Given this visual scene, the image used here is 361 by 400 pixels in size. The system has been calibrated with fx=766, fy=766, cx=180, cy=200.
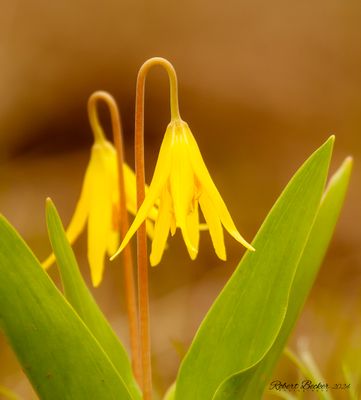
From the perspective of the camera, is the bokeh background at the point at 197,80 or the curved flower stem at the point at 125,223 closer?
the curved flower stem at the point at 125,223

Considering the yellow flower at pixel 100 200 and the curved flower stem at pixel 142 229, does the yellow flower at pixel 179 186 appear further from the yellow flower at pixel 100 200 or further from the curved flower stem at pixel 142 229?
the yellow flower at pixel 100 200

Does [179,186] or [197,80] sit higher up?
[197,80]

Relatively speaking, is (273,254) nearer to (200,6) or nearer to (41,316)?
(41,316)

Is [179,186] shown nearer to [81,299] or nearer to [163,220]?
[163,220]

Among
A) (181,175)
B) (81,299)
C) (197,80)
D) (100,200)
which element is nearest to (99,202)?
(100,200)

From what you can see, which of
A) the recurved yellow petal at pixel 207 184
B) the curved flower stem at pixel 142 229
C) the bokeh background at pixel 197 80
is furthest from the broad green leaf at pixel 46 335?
the bokeh background at pixel 197 80

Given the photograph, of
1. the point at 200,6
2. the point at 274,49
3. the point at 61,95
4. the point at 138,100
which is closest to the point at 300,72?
the point at 274,49
